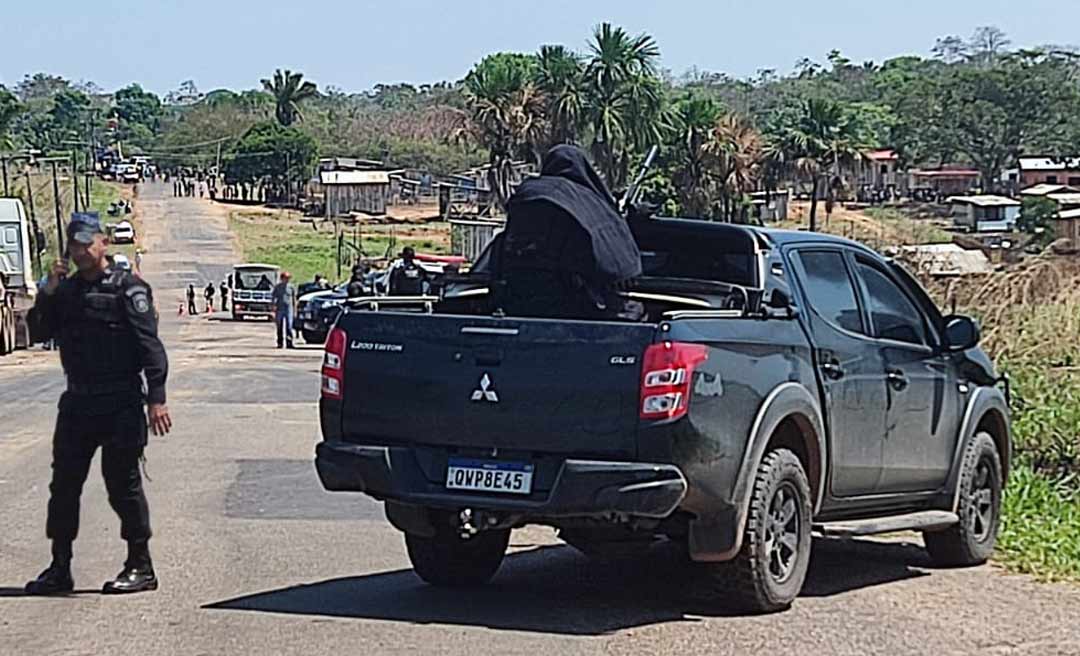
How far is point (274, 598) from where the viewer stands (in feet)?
28.6

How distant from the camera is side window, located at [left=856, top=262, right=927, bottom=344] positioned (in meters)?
9.63

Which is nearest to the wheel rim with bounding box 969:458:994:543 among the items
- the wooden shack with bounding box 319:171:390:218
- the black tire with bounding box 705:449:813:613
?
the black tire with bounding box 705:449:813:613

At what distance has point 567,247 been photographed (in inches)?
338

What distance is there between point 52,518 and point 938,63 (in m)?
179

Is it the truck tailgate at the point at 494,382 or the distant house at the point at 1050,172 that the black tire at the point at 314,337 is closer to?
the truck tailgate at the point at 494,382

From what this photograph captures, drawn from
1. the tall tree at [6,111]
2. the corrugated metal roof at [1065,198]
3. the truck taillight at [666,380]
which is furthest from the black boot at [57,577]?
the tall tree at [6,111]

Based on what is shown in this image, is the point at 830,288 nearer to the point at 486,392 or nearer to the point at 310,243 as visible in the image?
the point at 486,392

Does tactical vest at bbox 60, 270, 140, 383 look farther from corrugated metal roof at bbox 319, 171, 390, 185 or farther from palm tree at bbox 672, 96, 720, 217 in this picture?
corrugated metal roof at bbox 319, 171, 390, 185

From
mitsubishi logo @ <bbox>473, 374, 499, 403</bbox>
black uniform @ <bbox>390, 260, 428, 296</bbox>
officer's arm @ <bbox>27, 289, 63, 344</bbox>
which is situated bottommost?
black uniform @ <bbox>390, 260, 428, 296</bbox>

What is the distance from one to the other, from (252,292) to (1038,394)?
137ft

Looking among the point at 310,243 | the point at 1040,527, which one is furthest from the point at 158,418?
the point at 310,243

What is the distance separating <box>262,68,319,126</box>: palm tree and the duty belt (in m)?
123

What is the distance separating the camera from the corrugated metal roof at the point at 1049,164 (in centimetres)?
8931

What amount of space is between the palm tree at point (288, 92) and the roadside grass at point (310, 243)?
2306cm
